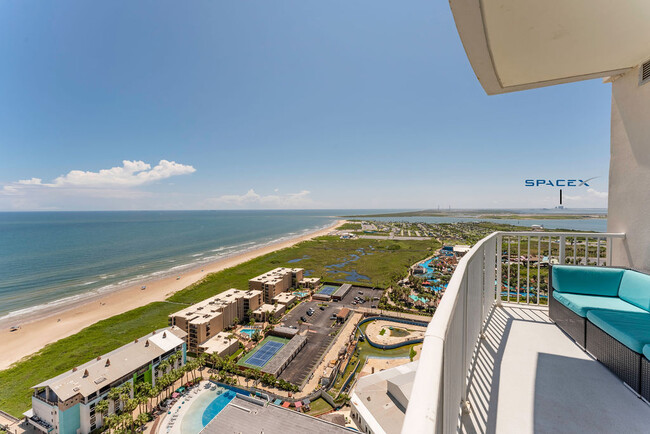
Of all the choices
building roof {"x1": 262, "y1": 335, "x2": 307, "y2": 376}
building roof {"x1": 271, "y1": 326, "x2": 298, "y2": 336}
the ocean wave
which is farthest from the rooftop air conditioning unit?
the ocean wave

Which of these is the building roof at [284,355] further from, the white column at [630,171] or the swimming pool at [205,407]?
the white column at [630,171]

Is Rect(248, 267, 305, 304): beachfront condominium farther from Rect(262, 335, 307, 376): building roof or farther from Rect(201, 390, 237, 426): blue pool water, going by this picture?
Rect(201, 390, 237, 426): blue pool water

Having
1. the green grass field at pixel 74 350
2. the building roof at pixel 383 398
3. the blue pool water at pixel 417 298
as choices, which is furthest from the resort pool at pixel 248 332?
the blue pool water at pixel 417 298

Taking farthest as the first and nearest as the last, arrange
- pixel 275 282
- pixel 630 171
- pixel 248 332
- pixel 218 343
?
pixel 275 282, pixel 248 332, pixel 218 343, pixel 630 171

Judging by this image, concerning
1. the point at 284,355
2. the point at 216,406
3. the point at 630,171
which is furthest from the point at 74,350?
the point at 630,171

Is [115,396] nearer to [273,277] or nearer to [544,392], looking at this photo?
[273,277]

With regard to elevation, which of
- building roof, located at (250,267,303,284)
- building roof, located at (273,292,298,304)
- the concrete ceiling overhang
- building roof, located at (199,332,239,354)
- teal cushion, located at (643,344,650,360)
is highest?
the concrete ceiling overhang
